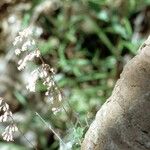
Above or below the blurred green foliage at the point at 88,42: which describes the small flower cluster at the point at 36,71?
above

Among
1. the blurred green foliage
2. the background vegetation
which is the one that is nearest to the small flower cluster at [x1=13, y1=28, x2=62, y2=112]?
the background vegetation

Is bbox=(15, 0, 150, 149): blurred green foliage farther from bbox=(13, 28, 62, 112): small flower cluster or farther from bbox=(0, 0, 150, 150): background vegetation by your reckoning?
bbox=(13, 28, 62, 112): small flower cluster

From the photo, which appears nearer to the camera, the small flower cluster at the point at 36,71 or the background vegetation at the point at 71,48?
the small flower cluster at the point at 36,71

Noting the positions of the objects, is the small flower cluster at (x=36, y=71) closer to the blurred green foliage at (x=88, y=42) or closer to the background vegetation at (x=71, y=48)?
the background vegetation at (x=71, y=48)

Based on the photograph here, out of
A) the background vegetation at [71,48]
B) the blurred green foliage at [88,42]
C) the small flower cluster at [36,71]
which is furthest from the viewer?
the blurred green foliage at [88,42]

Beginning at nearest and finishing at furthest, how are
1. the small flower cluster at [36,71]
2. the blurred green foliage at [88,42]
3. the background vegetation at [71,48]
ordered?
1. the small flower cluster at [36,71]
2. the background vegetation at [71,48]
3. the blurred green foliage at [88,42]

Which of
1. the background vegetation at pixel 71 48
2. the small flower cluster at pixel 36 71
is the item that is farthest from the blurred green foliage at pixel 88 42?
the small flower cluster at pixel 36 71

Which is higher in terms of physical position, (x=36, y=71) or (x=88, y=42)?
(x=36, y=71)

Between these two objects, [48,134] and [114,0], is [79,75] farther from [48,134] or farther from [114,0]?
[114,0]

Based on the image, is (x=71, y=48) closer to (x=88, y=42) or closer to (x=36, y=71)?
(x=88, y=42)

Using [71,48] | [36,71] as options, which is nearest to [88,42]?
[71,48]
